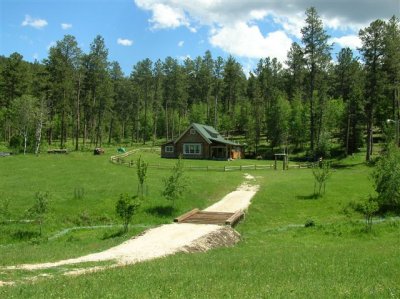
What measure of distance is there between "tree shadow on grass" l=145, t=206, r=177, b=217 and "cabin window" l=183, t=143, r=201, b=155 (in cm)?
4138

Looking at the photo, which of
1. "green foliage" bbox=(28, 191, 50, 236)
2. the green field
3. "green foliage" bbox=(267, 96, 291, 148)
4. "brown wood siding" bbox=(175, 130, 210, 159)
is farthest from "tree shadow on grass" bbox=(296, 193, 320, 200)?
"green foliage" bbox=(267, 96, 291, 148)

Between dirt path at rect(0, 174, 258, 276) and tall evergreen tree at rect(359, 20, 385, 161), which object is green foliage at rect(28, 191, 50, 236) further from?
tall evergreen tree at rect(359, 20, 385, 161)

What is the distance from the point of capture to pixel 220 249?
22.2m

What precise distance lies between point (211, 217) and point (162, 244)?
808cm

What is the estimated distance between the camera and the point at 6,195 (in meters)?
33.3

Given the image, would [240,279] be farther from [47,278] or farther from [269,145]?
[269,145]

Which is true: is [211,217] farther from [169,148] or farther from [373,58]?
[169,148]

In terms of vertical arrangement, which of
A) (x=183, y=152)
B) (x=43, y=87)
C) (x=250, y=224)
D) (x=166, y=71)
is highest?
(x=166, y=71)

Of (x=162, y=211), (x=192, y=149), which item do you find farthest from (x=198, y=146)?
(x=162, y=211)

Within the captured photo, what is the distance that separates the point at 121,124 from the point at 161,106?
39.2 ft

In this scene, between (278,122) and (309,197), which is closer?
(309,197)

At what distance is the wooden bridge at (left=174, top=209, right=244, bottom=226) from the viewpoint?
92.2ft

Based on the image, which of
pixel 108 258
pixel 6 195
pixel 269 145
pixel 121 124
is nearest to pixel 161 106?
pixel 121 124

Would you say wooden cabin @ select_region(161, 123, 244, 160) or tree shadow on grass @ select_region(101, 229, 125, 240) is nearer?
tree shadow on grass @ select_region(101, 229, 125, 240)
